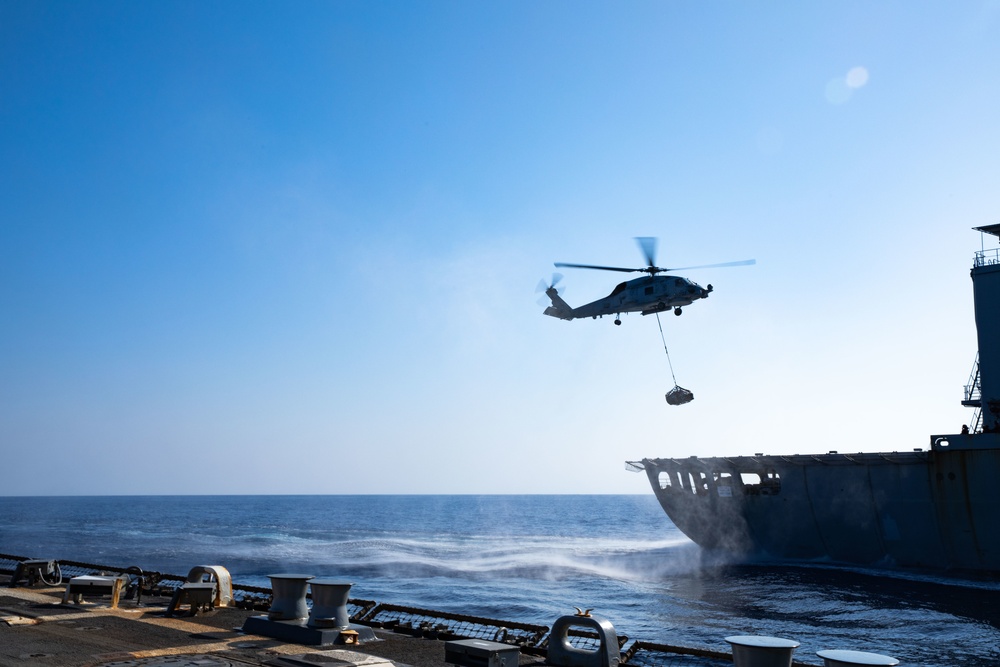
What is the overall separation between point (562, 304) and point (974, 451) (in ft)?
73.4

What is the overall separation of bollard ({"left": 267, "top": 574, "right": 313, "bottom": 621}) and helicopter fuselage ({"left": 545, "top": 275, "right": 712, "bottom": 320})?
57.7 ft

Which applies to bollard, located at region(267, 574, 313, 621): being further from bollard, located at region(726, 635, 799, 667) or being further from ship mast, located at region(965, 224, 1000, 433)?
ship mast, located at region(965, 224, 1000, 433)

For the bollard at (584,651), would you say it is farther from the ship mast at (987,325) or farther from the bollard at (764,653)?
the ship mast at (987,325)

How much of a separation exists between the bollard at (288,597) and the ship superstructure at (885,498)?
3564cm

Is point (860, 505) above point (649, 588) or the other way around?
above

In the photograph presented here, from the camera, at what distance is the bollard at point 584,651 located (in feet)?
35.5

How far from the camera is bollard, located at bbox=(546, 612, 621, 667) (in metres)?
10.8

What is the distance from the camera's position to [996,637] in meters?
26.7

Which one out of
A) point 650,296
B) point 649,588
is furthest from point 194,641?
point 649,588

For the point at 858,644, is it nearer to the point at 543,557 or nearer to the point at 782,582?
the point at 782,582

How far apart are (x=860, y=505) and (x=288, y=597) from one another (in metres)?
37.0

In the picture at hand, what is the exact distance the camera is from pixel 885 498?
40.1m

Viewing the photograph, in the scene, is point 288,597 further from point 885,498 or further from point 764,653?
point 885,498

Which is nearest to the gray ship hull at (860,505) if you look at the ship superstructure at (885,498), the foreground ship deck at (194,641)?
the ship superstructure at (885,498)
